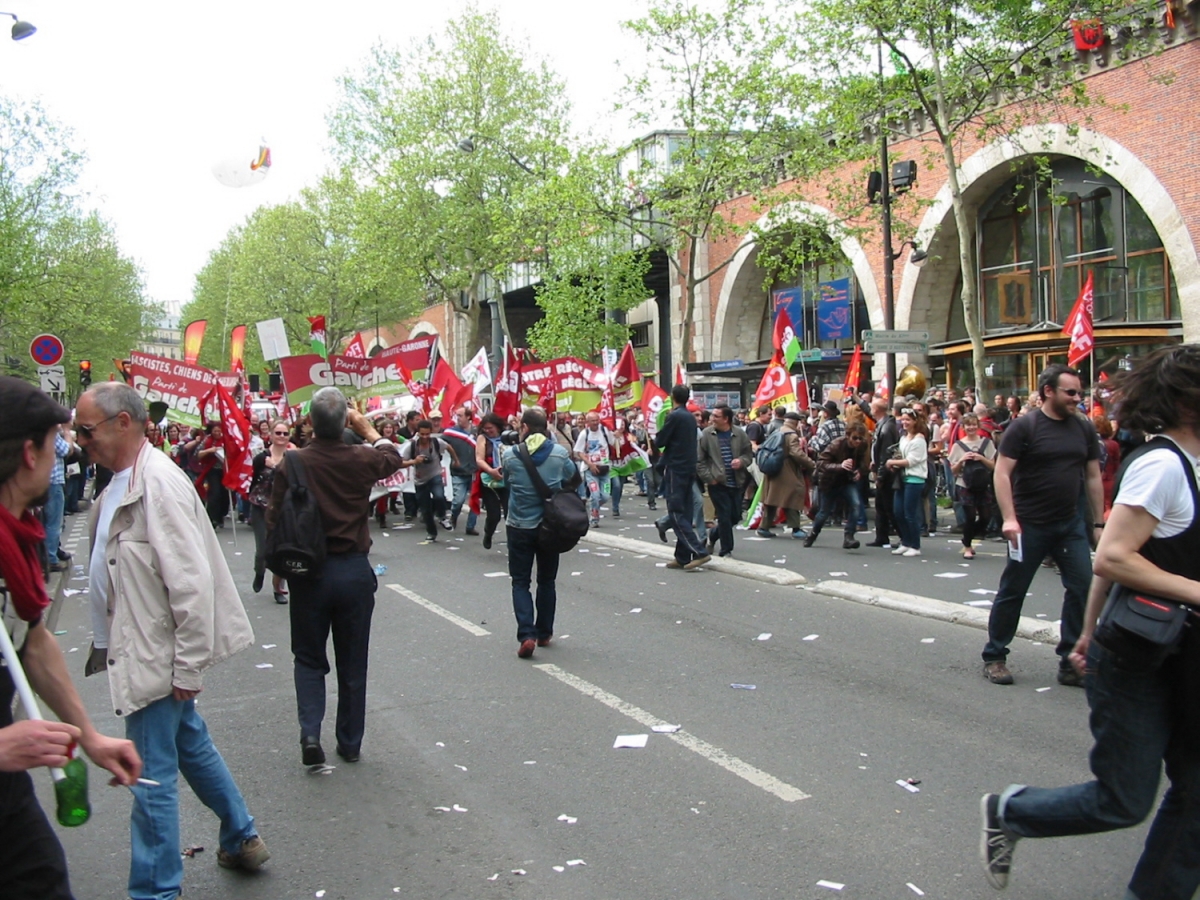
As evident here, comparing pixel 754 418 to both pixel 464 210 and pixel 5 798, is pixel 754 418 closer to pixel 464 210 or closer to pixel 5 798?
pixel 5 798

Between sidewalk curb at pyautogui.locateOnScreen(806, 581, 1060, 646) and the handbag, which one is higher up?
the handbag

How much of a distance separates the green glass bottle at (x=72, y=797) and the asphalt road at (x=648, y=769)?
1.67 m

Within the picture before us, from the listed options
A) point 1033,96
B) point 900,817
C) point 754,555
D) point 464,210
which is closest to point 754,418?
point 754,555

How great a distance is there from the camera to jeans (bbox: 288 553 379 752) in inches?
205

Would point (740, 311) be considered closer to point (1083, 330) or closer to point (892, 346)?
point (892, 346)

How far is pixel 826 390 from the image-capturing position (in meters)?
25.4

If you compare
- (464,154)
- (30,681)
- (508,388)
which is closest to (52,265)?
(464,154)

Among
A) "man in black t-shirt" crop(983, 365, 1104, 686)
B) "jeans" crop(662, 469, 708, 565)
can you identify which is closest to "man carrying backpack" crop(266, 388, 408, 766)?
"man in black t-shirt" crop(983, 365, 1104, 686)

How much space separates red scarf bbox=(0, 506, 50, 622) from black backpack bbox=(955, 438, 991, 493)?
11.7m

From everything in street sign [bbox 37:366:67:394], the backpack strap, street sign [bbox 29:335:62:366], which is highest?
street sign [bbox 29:335:62:366]

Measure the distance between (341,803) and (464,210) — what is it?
35850mm

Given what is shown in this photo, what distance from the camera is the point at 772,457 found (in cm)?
1452

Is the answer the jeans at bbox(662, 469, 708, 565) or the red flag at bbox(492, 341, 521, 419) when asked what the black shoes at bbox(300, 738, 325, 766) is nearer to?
the jeans at bbox(662, 469, 708, 565)

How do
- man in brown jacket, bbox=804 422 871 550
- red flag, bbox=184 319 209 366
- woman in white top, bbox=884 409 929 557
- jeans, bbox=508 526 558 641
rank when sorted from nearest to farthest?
jeans, bbox=508 526 558 641, woman in white top, bbox=884 409 929 557, man in brown jacket, bbox=804 422 871 550, red flag, bbox=184 319 209 366
